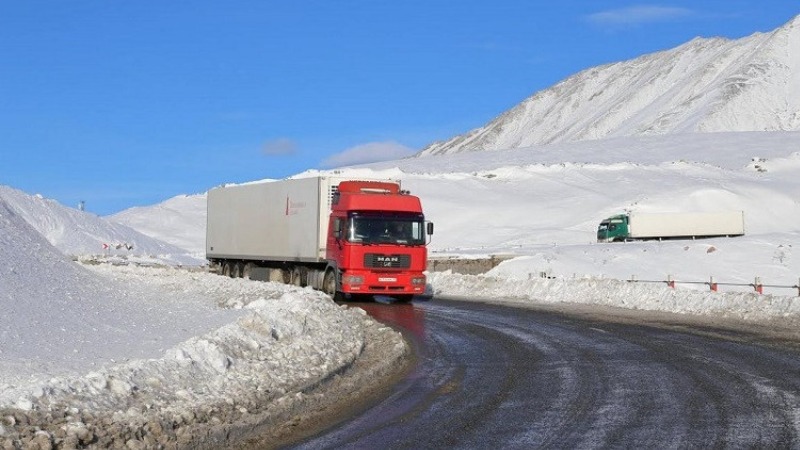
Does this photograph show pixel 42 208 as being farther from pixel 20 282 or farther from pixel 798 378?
pixel 798 378

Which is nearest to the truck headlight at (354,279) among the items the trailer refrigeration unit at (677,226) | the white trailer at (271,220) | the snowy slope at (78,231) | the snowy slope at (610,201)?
the white trailer at (271,220)

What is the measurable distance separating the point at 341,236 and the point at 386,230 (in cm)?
141

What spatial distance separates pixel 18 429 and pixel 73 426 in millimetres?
458

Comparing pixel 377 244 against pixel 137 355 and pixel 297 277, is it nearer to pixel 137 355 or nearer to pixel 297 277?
pixel 297 277

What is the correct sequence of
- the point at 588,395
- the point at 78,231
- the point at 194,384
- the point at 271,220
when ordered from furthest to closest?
the point at 78,231, the point at 271,220, the point at 588,395, the point at 194,384

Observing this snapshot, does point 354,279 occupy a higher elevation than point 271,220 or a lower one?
lower

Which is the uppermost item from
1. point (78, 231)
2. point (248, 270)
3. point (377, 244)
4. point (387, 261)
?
point (78, 231)

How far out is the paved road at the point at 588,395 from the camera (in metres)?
9.36

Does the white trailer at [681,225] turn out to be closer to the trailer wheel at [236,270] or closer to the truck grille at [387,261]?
the trailer wheel at [236,270]

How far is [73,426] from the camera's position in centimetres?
841

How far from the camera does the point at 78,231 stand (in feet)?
284

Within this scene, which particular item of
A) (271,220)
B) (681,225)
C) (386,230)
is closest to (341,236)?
(386,230)

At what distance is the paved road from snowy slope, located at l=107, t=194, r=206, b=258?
83989mm

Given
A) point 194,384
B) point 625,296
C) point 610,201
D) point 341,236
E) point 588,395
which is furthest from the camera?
point 610,201
